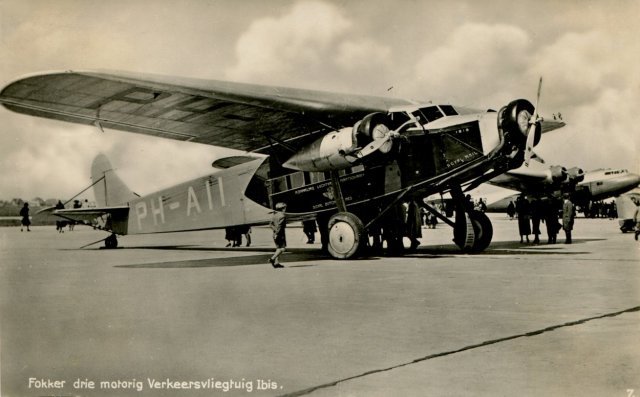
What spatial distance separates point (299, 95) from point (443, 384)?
9407 mm

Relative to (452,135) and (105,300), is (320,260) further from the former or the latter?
(105,300)

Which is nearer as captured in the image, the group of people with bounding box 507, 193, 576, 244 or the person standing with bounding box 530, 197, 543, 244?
the group of people with bounding box 507, 193, 576, 244

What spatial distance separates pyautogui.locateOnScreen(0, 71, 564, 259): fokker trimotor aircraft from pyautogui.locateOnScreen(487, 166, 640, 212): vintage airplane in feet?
42.2

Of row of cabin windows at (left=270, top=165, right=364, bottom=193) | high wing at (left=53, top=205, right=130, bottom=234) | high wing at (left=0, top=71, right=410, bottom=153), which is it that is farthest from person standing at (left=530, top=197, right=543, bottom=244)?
high wing at (left=53, top=205, right=130, bottom=234)

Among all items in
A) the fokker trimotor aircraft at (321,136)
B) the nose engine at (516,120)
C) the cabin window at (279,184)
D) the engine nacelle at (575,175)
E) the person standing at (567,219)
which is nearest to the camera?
the fokker trimotor aircraft at (321,136)

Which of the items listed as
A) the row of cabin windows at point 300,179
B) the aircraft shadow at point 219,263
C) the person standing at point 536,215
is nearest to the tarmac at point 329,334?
the aircraft shadow at point 219,263

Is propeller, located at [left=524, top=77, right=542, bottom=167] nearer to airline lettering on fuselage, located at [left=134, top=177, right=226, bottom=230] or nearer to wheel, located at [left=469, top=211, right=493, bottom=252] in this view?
wheel, located at [left=469, top=211, right=493, bottom=252]

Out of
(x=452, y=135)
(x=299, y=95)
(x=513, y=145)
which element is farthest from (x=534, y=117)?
(x=299, y=95)

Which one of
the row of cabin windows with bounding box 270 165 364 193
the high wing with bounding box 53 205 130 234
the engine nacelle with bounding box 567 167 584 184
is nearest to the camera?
the row of cabin windows with bounding box 270 165 364 193

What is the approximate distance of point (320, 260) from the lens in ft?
48.2

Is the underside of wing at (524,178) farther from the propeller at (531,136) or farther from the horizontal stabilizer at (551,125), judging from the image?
the propeller at (531,136)

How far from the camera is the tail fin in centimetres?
2150

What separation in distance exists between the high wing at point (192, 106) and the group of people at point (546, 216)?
8.25 metres

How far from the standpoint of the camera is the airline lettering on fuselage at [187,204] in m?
17.4
